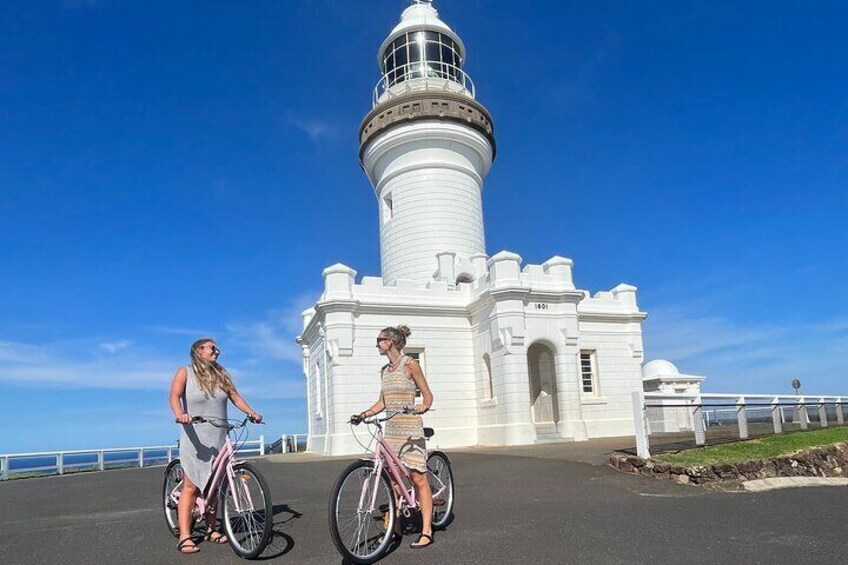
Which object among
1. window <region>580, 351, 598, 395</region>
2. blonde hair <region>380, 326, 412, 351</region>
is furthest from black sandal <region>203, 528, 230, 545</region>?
A: window <region>580, 351, 598, 395</region>

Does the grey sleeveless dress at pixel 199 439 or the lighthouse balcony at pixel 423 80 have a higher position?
the lighthouse balcony at pixel 423 80

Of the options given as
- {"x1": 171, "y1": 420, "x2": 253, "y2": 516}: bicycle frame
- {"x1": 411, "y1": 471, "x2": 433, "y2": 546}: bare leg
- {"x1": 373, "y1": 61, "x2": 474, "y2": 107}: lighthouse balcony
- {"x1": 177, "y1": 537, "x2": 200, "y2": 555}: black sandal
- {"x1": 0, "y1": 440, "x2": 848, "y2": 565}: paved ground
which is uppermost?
{"x1": 373, "y1": 61, "x2": 474, "y2": 107}: lighthouse balcony

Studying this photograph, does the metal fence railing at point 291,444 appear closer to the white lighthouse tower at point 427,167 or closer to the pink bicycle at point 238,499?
Result: the white lighthouse tower at point 427,167

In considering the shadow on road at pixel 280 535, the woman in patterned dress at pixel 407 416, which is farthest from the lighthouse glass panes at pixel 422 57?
the woman in patterned dress at pixel 407 416

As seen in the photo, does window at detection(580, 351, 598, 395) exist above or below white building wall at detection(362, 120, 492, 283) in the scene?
below

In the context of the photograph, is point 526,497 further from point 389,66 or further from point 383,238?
point 389,66

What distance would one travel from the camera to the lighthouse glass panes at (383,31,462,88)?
82.7ft

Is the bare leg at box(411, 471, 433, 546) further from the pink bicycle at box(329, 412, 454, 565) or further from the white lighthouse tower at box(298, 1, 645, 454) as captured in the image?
the white lighthouse tower at box(298, 1, 645, 454)

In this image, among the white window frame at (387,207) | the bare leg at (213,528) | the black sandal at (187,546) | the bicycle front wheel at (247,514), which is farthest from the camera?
the white window frame at (387,207)

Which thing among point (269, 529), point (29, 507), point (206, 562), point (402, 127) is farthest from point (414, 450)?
point (402, 127)

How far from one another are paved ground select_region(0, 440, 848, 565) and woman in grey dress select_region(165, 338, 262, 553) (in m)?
0.38

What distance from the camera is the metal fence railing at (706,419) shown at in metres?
11.1

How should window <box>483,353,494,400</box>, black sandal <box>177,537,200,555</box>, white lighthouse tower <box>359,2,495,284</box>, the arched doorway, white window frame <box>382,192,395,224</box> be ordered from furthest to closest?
white window frame <box>382,192,395,224</box>, white lighthouse tower <box>359,2,495,284</box>, the arched doorway, window <box>483,353,494,400</box>, black sandal <box>177,537,200,555</box>

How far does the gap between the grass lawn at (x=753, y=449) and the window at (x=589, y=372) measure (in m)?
7.65
